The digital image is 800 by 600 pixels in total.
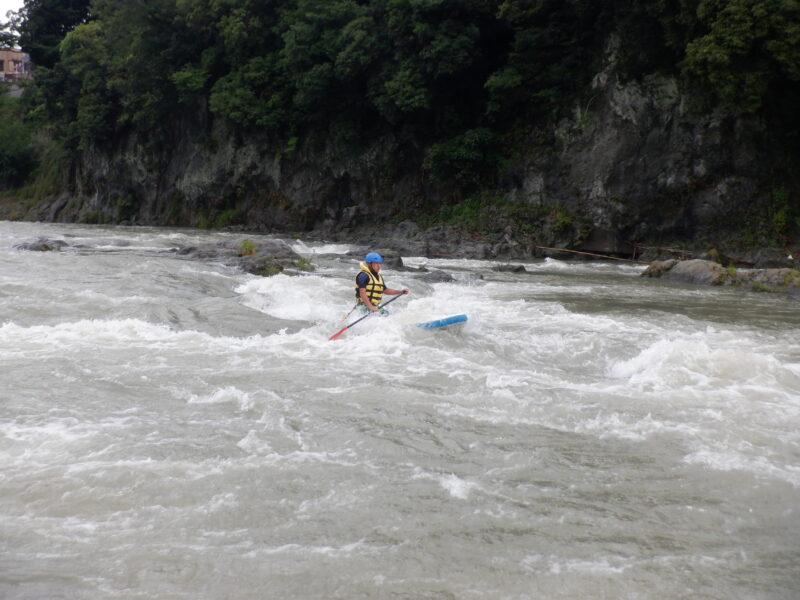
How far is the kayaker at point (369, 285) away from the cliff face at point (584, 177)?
12.7 meters

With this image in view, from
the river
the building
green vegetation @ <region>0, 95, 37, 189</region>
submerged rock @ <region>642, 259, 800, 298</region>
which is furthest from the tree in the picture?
the river

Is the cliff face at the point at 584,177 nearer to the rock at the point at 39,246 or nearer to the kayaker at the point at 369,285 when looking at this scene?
the rock at the point at 39,246

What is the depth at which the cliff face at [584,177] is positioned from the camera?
20.1 m

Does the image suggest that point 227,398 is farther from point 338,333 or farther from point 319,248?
point 319,248

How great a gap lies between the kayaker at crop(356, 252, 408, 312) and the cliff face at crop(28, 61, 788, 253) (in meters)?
12.7

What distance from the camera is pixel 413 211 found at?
25.8m

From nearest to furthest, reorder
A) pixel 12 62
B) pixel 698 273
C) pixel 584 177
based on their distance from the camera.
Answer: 1. pixel 698 273
2. pixel 584 177
3. pixel 12 62

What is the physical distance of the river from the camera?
3.58 meters

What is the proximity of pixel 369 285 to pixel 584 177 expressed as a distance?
13570 millimetres

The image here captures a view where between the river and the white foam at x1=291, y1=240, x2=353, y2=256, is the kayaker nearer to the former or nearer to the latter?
the river

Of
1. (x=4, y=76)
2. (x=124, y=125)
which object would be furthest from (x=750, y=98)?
(x=4, y=76)

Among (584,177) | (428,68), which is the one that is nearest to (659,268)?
(584,177)

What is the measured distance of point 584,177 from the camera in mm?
21875

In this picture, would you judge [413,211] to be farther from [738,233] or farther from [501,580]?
[501,580]
